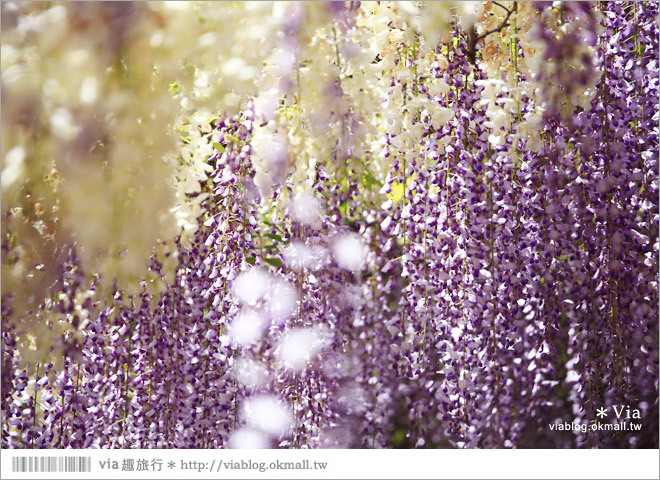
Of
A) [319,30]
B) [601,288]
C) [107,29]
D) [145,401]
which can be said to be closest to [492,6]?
[319,30]

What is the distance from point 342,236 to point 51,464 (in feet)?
3.58

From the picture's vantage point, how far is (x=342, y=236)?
86.2 inches

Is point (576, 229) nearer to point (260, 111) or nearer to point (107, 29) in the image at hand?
point (260, 111)

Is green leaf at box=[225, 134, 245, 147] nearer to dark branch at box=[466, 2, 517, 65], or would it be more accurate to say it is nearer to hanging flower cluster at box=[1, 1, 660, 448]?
hanging flower cluster at box=[1, 1, 660, 448]

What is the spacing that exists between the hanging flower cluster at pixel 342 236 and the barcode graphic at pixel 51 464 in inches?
8.2

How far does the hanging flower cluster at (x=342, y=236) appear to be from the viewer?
1798 millimetres

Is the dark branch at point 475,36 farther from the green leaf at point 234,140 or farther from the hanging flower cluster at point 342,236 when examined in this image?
the green leaf at point 234,140

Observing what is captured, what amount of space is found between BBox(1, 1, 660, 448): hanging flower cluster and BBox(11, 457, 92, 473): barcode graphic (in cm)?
21

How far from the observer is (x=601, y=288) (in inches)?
80.0

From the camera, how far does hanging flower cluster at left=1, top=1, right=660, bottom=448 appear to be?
1798mm

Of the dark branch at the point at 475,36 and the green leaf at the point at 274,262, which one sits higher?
the dark branch at the point at 475,36
